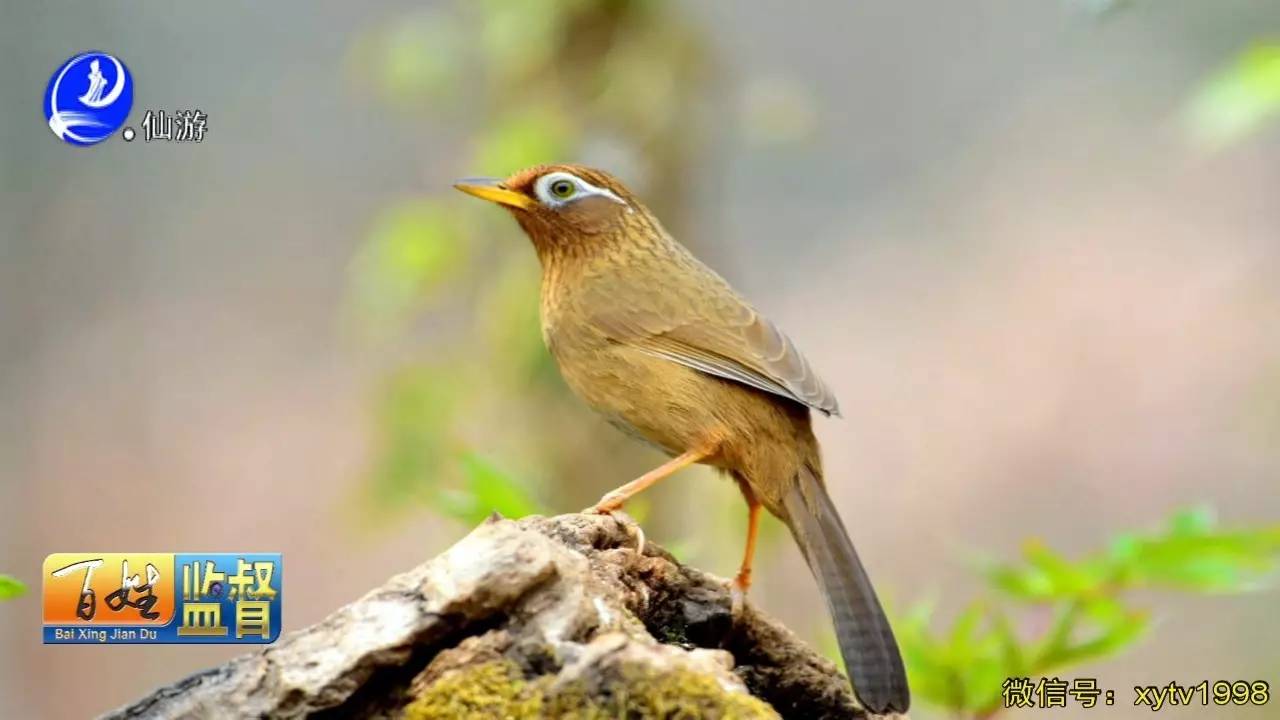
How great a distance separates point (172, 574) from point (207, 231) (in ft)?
6.25

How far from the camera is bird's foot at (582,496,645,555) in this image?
102 inches

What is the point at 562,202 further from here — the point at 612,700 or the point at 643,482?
the point at 612,700

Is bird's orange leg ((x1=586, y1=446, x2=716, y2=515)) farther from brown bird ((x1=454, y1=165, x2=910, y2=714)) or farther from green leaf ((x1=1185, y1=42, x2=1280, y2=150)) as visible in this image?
green leaf ((x1=1185, y1=42, x2=1280, y2=150))

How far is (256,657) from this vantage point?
6.67ft

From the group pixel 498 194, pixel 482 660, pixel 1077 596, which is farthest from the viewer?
pixel 498 194

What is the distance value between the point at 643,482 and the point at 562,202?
0.83 meters

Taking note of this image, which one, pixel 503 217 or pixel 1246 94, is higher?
pixel 503 217

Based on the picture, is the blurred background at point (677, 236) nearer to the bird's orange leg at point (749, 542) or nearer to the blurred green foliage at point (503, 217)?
the blurred green foliage at point (503, 217)

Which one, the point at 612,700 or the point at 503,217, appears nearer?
the point at 612,700

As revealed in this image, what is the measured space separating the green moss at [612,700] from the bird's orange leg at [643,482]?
0.86 m

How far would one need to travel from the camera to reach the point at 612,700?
1751 millimetres

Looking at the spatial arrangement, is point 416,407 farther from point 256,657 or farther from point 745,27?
point 256,657

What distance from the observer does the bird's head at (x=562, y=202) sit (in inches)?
130

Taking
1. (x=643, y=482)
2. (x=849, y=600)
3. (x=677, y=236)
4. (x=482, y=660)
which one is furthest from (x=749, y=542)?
(x=677, y=236)
